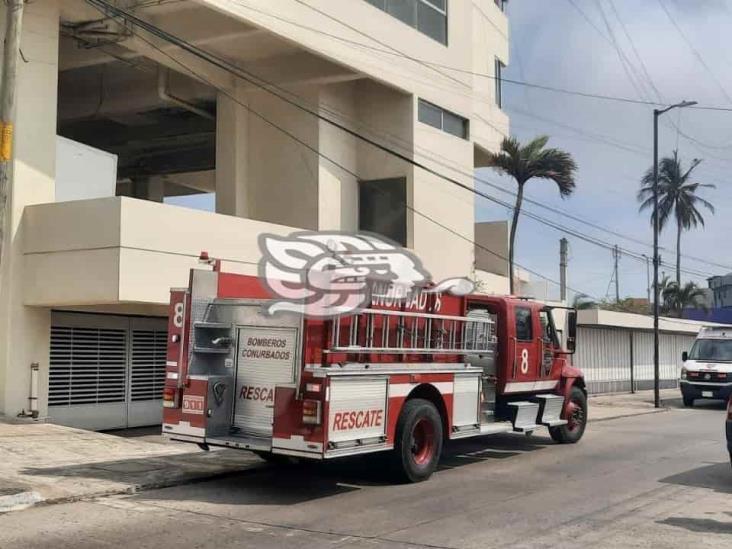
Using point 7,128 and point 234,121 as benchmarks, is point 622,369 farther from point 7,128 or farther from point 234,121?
point 7,128

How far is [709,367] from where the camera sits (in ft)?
79.9

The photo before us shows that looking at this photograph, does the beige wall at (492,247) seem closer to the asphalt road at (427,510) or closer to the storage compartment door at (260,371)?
the asphalt road at (427,510)

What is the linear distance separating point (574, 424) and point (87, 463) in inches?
332

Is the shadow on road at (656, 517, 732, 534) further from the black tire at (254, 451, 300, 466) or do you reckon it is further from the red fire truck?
the black tire at (254, 451, 300, 466)

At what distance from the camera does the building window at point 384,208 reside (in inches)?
870

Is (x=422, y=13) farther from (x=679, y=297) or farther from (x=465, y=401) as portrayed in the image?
(x=679, y=297)

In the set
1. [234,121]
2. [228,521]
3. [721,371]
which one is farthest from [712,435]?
[234,121]

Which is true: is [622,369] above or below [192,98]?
below

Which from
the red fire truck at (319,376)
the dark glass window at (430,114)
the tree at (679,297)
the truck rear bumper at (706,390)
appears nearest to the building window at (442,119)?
the dark glass window at (430,114)

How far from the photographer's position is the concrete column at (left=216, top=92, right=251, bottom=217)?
20094 mm

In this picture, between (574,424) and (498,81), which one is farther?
(498,81)

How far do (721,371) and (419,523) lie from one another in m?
19.0

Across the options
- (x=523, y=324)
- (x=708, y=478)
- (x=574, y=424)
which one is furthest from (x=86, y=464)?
(x=574, y=424)

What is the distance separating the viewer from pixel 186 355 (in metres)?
9.71
